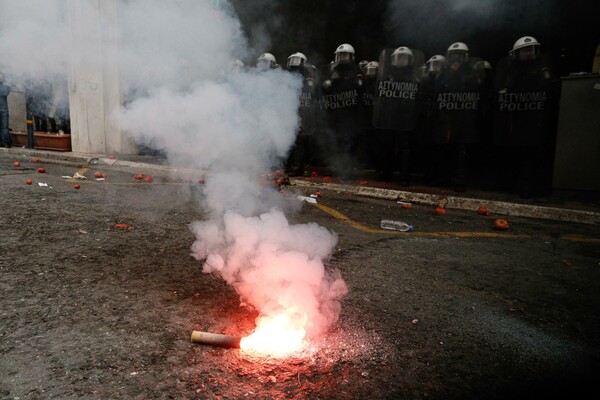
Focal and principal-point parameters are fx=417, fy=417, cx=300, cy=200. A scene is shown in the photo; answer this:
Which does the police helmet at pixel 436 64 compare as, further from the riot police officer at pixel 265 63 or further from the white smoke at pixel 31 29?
the white smoke at pixel 31 29

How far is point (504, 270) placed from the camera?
344 cm

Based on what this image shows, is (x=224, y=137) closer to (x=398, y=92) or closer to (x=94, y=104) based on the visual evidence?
(x=398, y=92)

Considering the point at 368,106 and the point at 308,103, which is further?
the point at 368,106

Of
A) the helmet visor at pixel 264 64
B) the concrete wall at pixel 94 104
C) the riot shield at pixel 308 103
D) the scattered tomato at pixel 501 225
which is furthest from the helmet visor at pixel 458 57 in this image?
the concrete wall at pixel 94 104

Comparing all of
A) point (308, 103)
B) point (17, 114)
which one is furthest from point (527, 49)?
point (17, 114)

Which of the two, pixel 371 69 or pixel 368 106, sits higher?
pixel 371 69

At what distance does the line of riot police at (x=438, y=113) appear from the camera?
6.66 metres

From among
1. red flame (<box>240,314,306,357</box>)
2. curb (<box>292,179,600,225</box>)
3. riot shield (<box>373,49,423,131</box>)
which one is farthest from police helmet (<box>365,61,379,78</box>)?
red flame (<box>240,314,306,357</box>)

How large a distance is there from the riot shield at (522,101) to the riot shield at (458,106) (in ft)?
1.05

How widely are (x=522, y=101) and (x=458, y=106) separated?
95cm

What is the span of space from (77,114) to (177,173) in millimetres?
5301

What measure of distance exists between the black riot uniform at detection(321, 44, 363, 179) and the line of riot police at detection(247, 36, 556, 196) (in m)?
0.02

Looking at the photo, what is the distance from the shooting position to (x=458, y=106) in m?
7.01

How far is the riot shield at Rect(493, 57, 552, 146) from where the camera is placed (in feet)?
21.4
